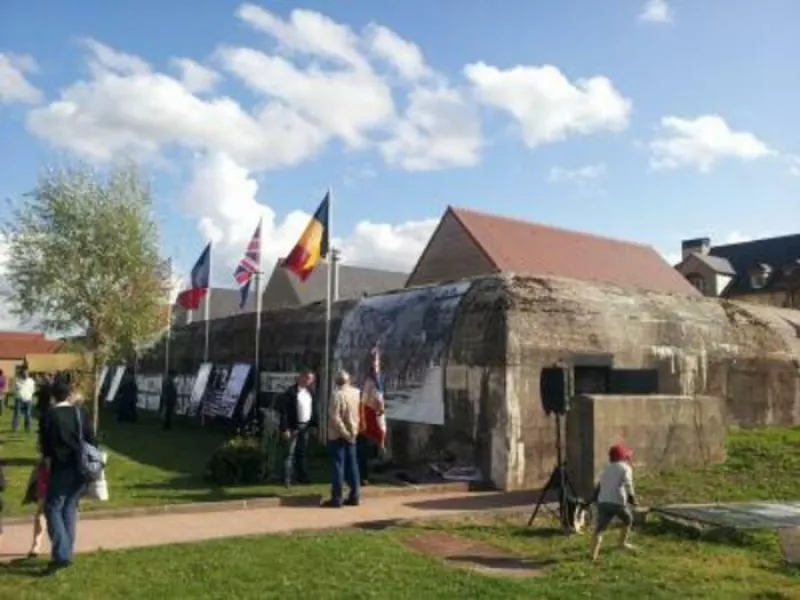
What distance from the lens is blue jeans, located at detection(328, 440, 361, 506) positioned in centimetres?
1073

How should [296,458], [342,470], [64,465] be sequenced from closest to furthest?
1. [64,465]
2. [342,470]
3. [296,458]

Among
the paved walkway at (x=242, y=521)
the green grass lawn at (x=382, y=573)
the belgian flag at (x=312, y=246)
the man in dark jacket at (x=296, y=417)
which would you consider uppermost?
the belgian flag at (x=312, y=246)

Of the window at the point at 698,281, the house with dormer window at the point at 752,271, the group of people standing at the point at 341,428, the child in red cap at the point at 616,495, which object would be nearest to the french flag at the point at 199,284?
the group of people standing at the point at 341,428

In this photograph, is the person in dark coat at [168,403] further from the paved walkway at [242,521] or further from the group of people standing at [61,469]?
the group of people standing at [61,469]

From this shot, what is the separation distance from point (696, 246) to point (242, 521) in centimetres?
6252

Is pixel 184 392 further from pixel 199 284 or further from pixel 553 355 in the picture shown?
pixel 553 355

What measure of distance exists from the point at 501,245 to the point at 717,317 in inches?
870

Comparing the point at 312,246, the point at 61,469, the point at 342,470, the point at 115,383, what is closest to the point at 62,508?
the point at 61,469

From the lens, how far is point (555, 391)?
9.73 meters

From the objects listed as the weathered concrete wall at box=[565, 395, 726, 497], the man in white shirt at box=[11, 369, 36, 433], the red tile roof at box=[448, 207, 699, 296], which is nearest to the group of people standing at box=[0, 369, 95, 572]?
the weathered concrete wall at box=[565, 395, 726, 497]

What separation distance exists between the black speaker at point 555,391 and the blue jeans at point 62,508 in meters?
5.26

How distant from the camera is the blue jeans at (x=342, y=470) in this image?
35.2ft

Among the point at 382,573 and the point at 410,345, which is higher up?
the point at 410,345

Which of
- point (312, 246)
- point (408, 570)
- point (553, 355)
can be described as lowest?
point (408, 570)
